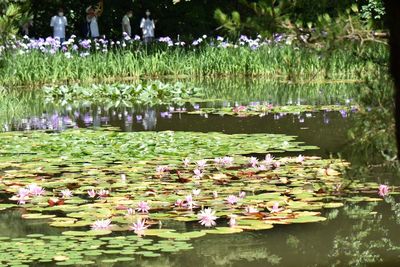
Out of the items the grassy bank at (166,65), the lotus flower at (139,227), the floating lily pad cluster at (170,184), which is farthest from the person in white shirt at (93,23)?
the lotus flower at (139,227)

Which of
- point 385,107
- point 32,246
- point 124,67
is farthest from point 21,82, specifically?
point 385,107

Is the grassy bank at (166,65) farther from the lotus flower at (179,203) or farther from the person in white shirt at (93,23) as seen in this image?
the lotus flower at (179,203)

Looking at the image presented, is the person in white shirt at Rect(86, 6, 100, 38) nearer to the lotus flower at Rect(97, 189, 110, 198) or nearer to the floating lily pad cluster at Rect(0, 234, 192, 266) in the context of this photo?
the lotus flower at Rect(97, 189, 110, 198)

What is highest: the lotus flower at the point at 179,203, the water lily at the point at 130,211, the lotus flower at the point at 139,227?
the lotus flower at the point at 179,203

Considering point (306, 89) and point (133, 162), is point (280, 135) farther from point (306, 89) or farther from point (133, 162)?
point (306, 89)

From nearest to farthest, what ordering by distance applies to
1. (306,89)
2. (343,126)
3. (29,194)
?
1. (29,194)
2. (343,126)
3. (306,89)

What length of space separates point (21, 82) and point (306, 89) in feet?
19.1

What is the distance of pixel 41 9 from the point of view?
31391 mm

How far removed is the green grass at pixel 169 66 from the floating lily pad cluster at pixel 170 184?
9.09 meters

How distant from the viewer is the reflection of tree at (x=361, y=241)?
16.3ft

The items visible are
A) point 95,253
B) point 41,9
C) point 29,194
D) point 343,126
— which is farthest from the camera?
point 41,9

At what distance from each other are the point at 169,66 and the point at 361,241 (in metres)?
16.7

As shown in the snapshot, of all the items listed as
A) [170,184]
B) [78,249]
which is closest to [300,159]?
[170,184]

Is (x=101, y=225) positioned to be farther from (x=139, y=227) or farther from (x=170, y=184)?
(x=170, y=184)
